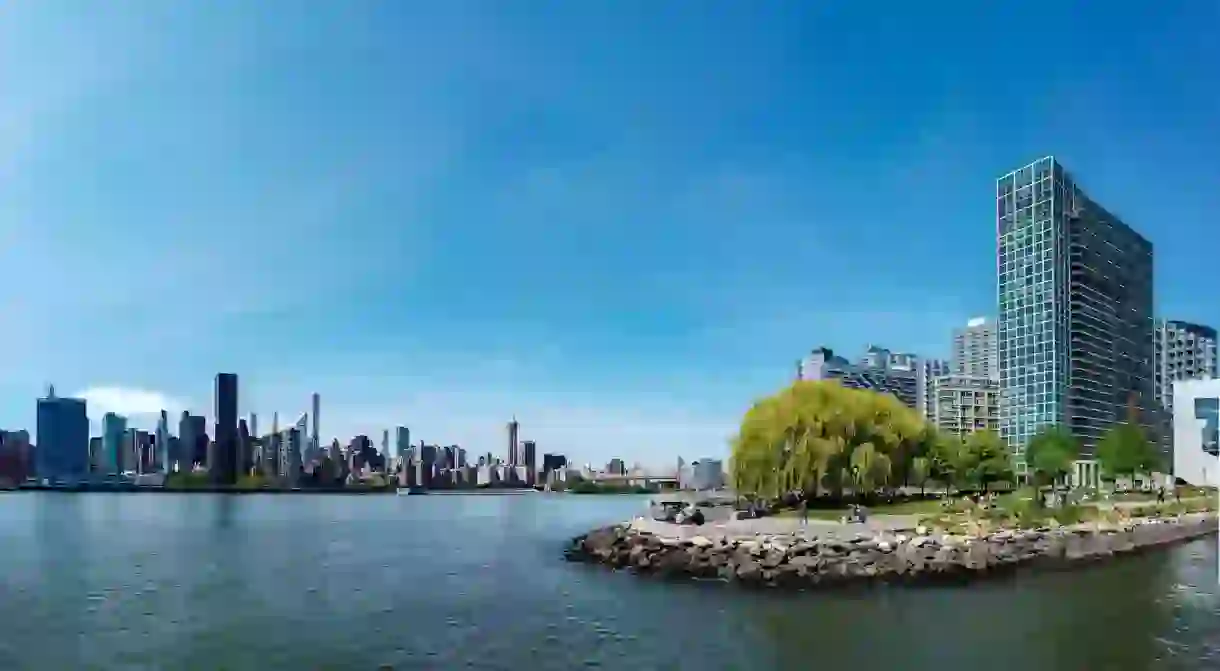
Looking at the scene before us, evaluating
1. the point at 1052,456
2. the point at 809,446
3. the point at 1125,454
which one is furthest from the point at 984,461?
the point at 809,446

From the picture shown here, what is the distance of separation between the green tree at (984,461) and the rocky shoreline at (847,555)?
45.8 m

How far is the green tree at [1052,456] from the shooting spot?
109375 mm

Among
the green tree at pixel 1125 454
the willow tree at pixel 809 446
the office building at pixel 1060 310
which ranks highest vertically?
the office building at pixel 1060 310

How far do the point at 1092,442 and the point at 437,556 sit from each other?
140083 millimetres

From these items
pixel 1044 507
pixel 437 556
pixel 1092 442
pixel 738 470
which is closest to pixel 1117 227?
pixel 1092 442

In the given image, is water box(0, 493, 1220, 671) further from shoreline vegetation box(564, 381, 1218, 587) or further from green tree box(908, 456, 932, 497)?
green tree box(908, 456, 932, 497)

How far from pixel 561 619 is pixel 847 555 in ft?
53.4

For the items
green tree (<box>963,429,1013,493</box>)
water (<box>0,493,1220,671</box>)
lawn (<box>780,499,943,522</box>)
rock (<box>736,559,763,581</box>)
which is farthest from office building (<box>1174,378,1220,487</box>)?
rock (<box>736,559,763,581</box>)

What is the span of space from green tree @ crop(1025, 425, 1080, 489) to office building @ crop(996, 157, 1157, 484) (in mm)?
40643

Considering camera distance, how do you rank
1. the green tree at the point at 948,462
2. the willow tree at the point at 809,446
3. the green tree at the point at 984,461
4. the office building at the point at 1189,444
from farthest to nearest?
the office building at the point at 1189,444, the green tree at the point at 984,461, the green tree at the point at 948,462, the willow tree at the point at 809,446

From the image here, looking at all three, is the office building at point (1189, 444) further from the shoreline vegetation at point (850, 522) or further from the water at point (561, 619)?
the water at point (561, 619)

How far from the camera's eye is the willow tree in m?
62.5

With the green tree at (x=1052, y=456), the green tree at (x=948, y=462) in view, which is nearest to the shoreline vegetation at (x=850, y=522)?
the green tree at (x=948, y=462)

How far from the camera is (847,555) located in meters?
44.5
